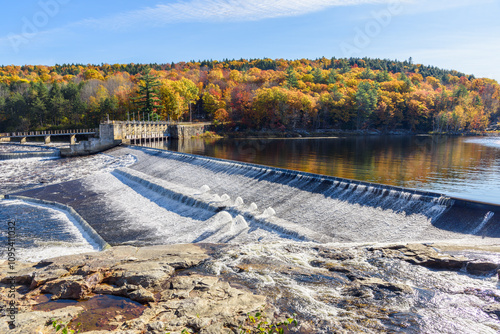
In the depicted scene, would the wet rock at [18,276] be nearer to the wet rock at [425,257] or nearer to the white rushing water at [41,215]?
the white rushing water at [41,215]

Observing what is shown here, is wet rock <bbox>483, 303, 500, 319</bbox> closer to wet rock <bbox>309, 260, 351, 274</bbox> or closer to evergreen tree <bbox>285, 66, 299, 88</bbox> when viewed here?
wet rock <bbox>309, 260, 351, 274</bbox>

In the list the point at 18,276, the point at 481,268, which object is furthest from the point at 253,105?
the point at 18,276

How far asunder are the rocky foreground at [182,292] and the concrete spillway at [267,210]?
2442mm

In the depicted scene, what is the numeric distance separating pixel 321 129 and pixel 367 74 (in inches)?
1753

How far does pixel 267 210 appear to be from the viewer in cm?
1594

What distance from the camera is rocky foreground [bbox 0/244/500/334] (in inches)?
275

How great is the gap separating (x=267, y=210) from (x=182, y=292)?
8.10m

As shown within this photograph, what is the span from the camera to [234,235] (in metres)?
14.3

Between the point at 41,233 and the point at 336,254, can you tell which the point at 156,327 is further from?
the point at 41,233

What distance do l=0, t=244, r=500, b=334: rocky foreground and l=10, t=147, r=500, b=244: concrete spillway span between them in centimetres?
244

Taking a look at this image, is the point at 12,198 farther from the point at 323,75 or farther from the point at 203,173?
the point at 323,75

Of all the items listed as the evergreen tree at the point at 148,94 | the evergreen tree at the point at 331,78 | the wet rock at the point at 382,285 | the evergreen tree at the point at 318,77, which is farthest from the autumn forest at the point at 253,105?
the wet rock at the point at 382,285

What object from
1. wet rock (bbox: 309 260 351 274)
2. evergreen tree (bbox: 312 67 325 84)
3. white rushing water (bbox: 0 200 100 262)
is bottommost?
white rushing water (bbox: 0 200 100 262)

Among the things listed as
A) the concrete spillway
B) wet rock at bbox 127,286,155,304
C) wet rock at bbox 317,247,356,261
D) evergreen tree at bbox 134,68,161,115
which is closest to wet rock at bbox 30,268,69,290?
wet rock at bbox 127,286,155,304
